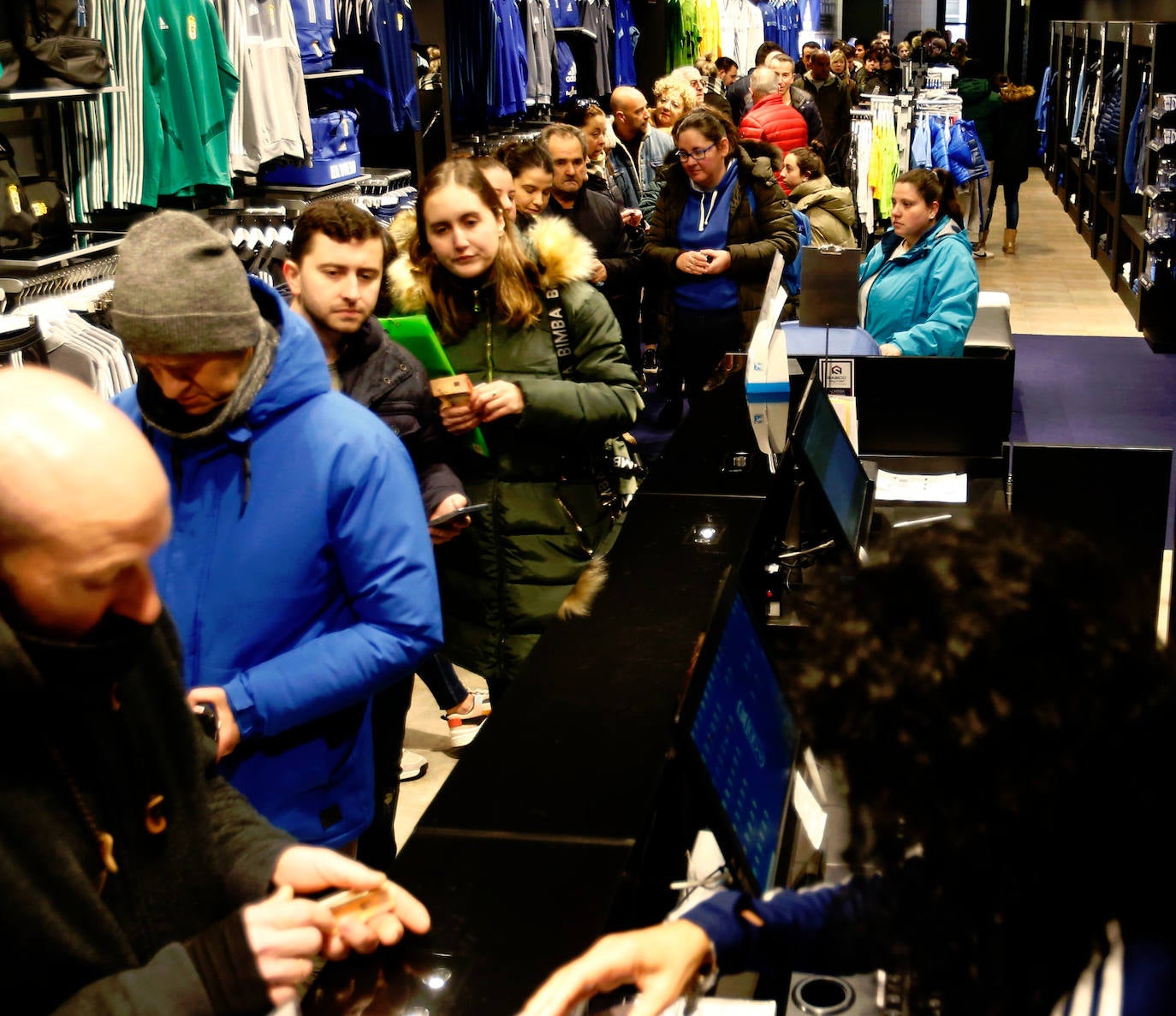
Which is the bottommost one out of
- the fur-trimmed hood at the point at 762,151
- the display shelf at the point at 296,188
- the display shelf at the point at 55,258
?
the display shelf at the point at 55,258

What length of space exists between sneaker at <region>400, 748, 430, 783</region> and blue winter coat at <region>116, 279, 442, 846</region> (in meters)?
1.91

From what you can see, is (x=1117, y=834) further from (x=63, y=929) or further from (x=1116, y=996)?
(x=63, y=929)

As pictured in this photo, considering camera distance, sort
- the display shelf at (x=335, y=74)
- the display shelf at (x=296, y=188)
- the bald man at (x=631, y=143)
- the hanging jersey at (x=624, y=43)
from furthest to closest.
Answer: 1. the hanging jersey at (x=624, y=43)
2. the bald man at (x=631, y=143)
3. the display shelf at (x=335, y=74)
4. the display shelf at (x=296, y=188)

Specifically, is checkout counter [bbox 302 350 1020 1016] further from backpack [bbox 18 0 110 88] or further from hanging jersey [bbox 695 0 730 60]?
hanging jersey [bbox 695 0 730 60]

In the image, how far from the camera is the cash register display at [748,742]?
5.17 ft

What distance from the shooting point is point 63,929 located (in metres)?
1.12

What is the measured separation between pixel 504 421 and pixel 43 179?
6.67 ft

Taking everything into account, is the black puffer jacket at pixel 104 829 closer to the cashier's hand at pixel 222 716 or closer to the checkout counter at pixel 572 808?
the checkout counter at pixel 572 808

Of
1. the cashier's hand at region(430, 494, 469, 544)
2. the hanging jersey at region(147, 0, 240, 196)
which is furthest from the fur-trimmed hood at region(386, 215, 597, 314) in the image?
the hanging jersey at region(147, 0, 240, 196)

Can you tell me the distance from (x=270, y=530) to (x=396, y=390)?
0.89 meters

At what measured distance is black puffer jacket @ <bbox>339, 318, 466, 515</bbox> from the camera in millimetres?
2623

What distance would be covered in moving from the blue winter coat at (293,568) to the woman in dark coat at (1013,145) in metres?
12.4

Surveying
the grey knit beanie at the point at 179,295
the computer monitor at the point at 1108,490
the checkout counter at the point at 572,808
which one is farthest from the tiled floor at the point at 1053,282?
the grey knit beanie at the point at 179,295

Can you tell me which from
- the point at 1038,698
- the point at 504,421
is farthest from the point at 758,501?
the point at 1038,698
